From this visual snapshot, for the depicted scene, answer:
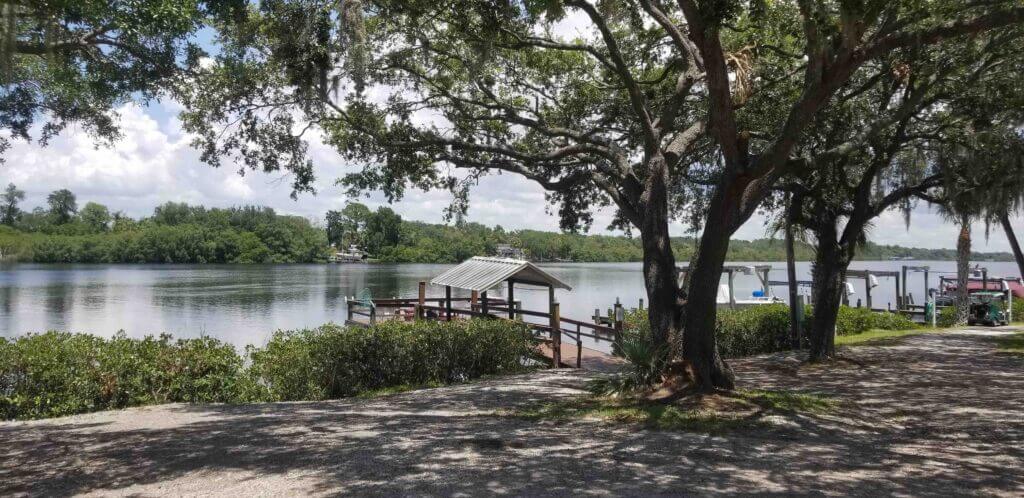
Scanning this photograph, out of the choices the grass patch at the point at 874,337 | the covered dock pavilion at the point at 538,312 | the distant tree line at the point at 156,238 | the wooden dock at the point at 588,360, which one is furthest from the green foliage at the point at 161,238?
the grass patch at the point at 874,337

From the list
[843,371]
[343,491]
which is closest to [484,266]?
[843,371]

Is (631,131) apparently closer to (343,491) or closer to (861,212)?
(861,212)

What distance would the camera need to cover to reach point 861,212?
13.1 meters

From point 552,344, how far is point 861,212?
6.99m

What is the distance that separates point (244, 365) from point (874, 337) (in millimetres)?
17523

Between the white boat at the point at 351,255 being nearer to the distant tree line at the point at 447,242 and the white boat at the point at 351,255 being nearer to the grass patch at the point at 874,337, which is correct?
the distant tree line at the point at 447,242

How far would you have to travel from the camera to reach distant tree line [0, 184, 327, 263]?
290 feet

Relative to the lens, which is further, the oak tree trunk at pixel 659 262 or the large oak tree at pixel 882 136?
the large oak tree at pixel 882 136

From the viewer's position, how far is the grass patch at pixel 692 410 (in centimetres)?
744

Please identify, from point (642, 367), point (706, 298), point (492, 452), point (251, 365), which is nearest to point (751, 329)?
point (642, 367)

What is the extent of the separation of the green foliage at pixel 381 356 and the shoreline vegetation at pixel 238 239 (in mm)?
67823

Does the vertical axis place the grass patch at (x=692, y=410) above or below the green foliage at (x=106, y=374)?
below

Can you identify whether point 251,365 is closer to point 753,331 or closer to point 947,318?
point 753,331

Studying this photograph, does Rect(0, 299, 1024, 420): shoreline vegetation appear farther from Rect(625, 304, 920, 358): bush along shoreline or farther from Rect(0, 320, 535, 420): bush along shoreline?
Rect(625, 304, 920, 358): bush along shoreline
